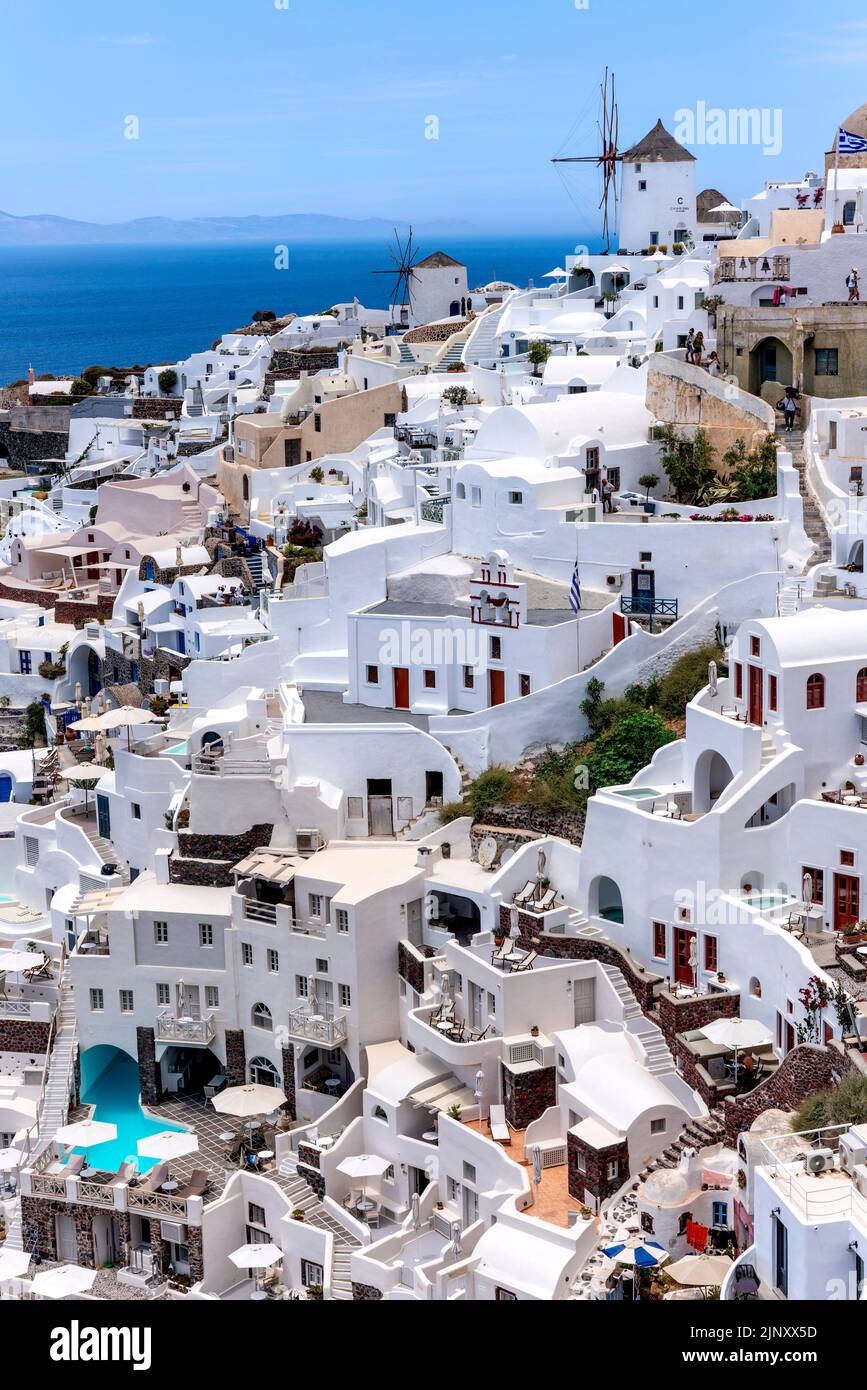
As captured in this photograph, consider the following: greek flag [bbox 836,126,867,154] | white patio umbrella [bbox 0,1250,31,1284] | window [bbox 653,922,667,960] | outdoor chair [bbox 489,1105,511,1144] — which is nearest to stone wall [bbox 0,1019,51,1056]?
white patio umbrella [bbox 0,1250,31,1284]

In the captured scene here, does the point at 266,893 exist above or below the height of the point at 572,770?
below

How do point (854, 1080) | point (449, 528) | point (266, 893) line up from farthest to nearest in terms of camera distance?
point (449, 528), point (266, 893), point (854, 1080)

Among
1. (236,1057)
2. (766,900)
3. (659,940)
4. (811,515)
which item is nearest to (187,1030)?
(236,1057)

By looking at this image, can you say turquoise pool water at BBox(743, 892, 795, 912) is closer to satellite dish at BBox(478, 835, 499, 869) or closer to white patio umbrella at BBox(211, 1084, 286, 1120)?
satellite dish at BBox(478, 835, 499, 869)

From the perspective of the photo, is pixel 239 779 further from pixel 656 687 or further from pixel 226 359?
pixel 226 359

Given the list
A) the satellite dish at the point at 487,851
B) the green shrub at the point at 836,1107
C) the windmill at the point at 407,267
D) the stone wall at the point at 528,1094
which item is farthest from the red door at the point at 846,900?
the windmill at the point at 407,267

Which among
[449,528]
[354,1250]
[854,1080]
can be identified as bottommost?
[354,1250]

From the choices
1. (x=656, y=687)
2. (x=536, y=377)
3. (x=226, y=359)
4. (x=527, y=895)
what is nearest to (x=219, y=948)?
(x=527, y=895)

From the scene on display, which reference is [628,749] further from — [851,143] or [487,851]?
[851,143]
